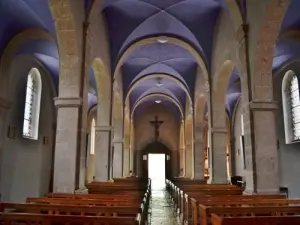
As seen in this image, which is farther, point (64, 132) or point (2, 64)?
point (2, 64)

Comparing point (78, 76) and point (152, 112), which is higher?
point (152, 112)

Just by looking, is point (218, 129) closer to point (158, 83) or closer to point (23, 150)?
point (23, 150)

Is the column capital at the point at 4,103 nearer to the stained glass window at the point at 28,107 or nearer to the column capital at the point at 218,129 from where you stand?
the stained glass window at the point at 28,107

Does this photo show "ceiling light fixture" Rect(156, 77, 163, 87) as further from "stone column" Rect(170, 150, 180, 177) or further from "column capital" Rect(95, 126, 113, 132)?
"stone column" Rect(170, 150, 180, 177)

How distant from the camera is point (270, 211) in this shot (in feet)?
13.1

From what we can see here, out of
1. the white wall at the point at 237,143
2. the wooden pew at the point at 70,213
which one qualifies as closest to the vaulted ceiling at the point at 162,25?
the white wall at the point at 237,143

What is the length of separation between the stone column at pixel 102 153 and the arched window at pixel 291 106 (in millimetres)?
8049

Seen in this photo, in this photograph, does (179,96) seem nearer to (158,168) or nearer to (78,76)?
(158,168)

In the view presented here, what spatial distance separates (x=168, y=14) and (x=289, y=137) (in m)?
7.71

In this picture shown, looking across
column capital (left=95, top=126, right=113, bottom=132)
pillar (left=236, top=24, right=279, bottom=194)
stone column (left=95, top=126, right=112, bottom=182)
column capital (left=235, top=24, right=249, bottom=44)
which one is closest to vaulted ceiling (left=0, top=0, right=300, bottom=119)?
column capital (left=235, top=24, right=249, bottom=44)

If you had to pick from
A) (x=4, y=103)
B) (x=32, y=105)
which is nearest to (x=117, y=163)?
(x=32, y=105)

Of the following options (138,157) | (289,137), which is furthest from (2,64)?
(138,157)

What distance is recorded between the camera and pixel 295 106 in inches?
529

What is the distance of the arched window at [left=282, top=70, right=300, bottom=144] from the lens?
13320 mm
